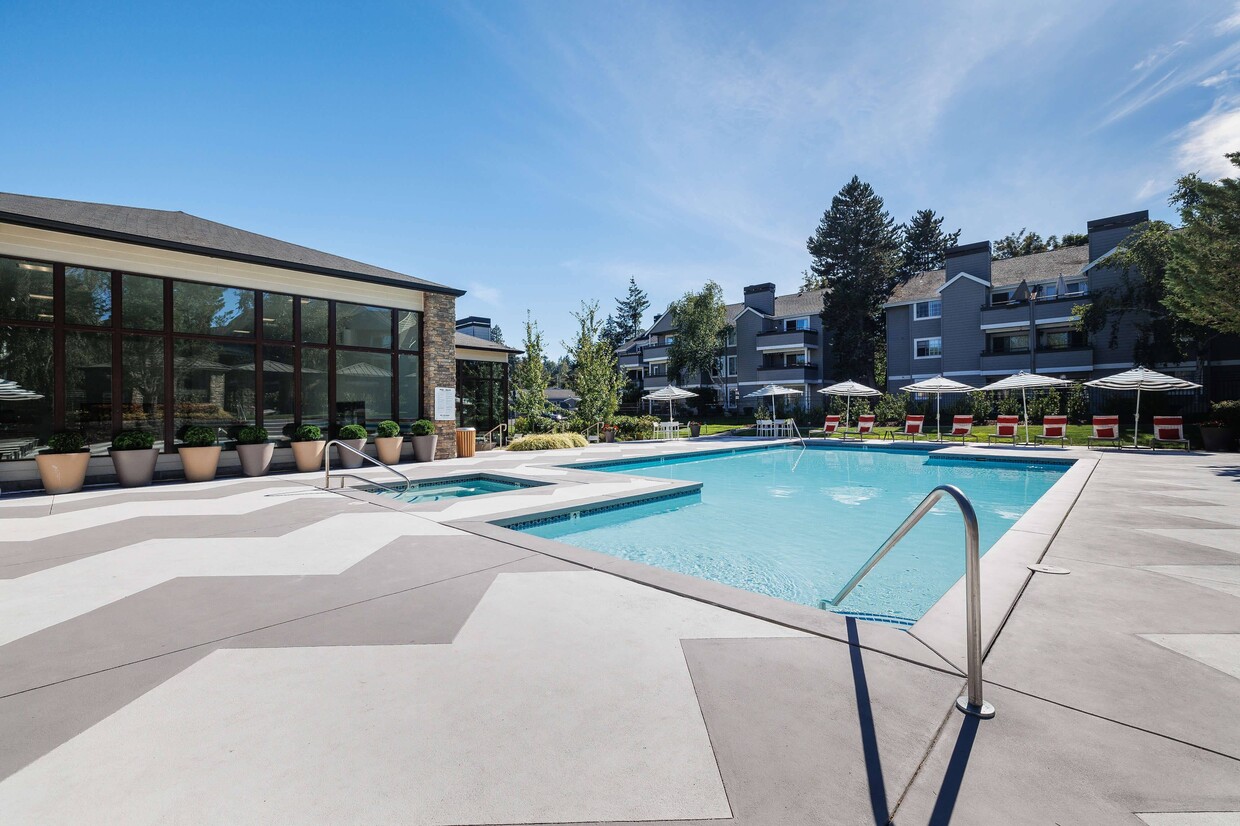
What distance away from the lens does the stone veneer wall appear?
46.3 ft

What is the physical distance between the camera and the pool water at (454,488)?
31.7ft

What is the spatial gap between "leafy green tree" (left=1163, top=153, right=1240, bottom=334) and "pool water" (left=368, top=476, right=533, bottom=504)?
1981 cm

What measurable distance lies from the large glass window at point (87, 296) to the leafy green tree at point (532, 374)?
12.0 m

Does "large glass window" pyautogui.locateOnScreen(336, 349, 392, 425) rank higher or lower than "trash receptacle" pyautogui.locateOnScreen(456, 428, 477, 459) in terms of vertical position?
higher

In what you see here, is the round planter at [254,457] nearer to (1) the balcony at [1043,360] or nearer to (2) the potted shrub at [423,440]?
(2) the potted shrub at [423,440]

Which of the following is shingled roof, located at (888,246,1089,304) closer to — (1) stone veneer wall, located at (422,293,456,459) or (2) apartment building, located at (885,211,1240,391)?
(2) apartment building, located at (885,211,1240,391)

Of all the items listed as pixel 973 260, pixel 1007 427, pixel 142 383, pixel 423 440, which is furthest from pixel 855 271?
pixel 142 383

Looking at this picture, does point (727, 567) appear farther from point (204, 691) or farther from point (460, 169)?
point (460, 169)

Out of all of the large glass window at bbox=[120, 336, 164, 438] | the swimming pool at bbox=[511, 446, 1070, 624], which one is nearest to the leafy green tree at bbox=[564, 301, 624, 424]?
the swimming pool at bbox=[511, 446, 1070, 624]

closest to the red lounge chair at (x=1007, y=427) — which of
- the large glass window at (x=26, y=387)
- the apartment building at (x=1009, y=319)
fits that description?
the apartment building at (x=1009, y=319)

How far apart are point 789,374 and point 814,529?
29.8m

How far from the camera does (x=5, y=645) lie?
313 centimetres

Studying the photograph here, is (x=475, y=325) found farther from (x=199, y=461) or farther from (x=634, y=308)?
(x=634, y=308)

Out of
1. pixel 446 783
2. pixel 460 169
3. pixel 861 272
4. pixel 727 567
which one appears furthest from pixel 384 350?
pixel 861 272
